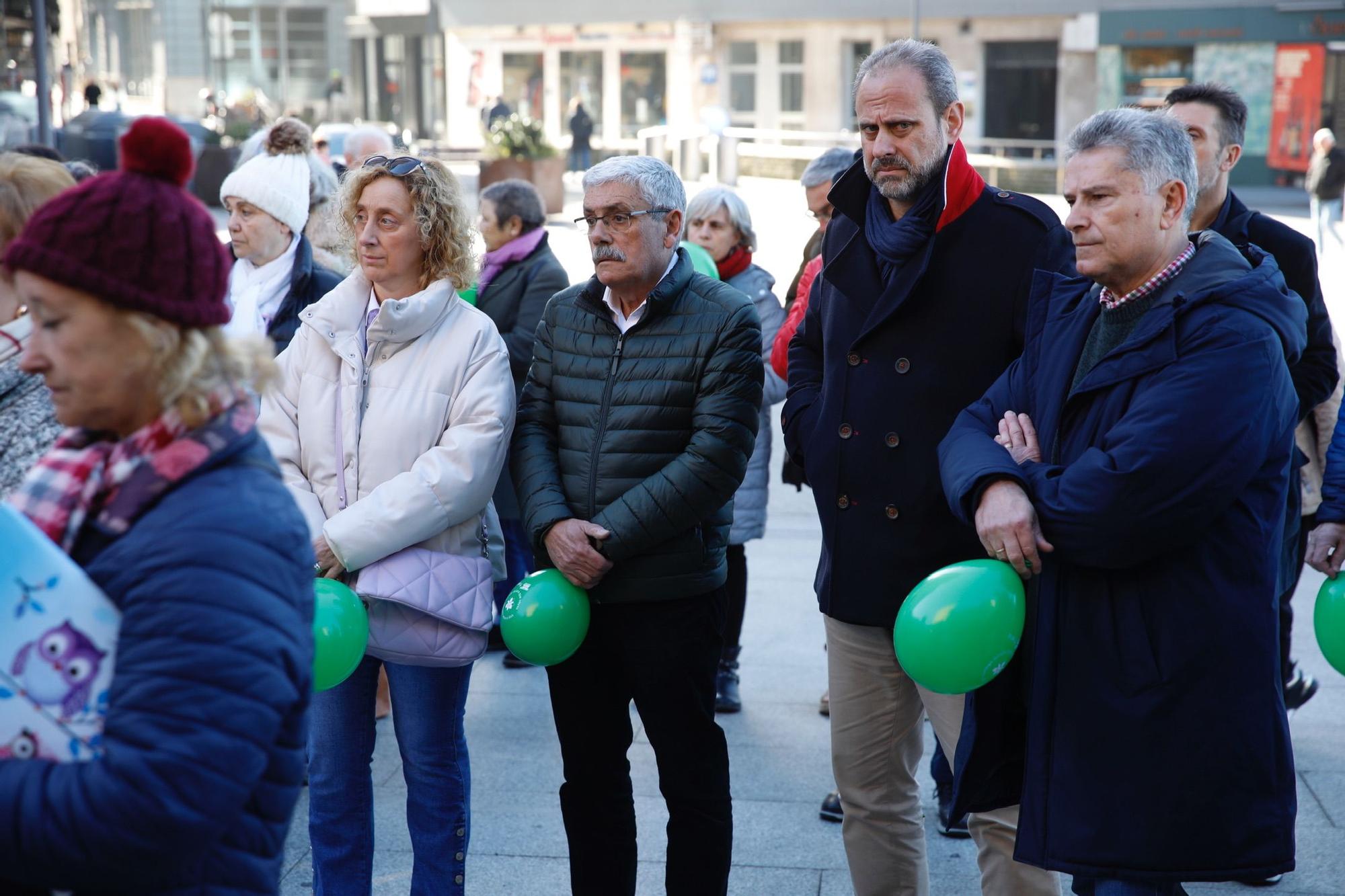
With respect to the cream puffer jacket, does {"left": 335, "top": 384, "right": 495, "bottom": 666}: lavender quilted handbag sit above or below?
below

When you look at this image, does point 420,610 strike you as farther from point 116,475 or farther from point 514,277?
point 514,277

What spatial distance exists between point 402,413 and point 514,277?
2.51 metres

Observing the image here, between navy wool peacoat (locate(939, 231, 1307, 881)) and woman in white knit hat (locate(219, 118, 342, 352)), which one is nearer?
navy wool peacoat (locate(939, 231, 1307, 881))

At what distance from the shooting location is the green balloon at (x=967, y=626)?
2738 mm

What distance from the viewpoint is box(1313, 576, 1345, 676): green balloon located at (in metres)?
3.20

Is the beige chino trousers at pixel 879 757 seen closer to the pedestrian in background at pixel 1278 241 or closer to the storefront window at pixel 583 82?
the pedestrian in background at pixel 1278 241

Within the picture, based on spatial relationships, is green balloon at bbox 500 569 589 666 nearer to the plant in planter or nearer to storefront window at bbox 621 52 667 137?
the plant in planter

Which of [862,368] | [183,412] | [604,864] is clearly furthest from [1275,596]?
[183,412]

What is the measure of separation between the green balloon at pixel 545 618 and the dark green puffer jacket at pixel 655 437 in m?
0.09

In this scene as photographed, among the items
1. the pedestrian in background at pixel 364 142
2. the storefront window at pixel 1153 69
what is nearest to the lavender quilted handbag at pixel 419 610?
the pedestrian in background at pixel 364 142

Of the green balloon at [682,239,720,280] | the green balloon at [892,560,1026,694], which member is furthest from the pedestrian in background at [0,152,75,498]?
the green balloon at [682,239,720,280]

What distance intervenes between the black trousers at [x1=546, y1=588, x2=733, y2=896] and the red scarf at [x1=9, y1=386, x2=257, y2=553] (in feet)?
6.09

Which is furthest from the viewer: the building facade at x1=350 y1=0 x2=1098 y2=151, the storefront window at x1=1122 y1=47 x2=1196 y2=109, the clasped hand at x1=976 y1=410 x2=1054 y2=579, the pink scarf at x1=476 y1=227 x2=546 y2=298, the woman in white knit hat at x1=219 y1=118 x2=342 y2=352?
the building facade at x1=350 y1=0 x2=1098 y2=151

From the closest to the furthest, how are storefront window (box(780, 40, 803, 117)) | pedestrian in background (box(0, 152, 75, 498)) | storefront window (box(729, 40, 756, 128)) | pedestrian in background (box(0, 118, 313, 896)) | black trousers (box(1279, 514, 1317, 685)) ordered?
1. pedestrian in background (box(0, 118, 313, 896))
2. pedestrian in background (box(0, 152, 75, 498))
3. black trousers (box(1279, 514, 1317, 685))
4. storefront window (box(780, 40, 803, 117))
5. storefront window (box(729, 40, 756, 128))
